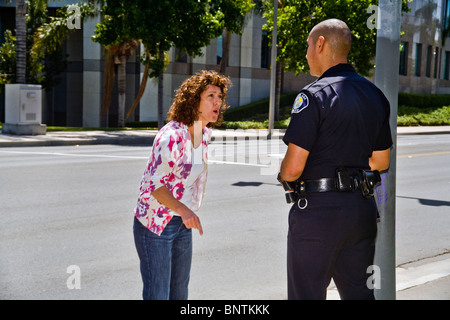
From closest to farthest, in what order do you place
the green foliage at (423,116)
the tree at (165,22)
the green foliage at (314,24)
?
the tree at (165,22) → the green foliage at (314,24) → the green foliage at (423,116)

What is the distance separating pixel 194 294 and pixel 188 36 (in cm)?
2038

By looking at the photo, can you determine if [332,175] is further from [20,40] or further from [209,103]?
[20,40]

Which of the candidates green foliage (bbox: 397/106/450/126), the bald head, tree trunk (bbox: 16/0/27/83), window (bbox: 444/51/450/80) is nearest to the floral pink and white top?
the bald head

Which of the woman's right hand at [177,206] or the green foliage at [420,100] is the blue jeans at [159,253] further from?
the green foliage at [420,100]

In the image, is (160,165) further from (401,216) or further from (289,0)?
(289,0)

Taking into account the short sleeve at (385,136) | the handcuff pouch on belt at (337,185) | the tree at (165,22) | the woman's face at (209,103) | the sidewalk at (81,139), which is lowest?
the sidewalk at (81,139)

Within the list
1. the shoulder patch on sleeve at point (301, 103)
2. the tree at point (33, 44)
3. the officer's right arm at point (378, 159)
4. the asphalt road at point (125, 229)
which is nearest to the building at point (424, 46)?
the tree at point (33, 44)

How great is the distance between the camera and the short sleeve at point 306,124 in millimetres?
3127

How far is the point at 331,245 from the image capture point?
3205 millimetres

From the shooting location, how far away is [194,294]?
204 inches

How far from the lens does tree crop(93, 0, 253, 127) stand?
23.5m

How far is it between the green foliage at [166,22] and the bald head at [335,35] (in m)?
20.7

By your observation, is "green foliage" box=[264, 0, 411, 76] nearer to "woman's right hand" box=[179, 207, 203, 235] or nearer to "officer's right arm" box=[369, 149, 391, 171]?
"officer's right arm" box=[369, 149, 391, 171]

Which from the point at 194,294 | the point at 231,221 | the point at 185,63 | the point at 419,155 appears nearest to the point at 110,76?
the point at 185,63
